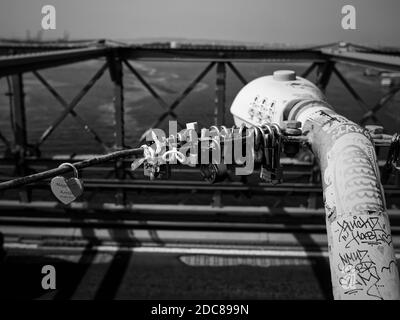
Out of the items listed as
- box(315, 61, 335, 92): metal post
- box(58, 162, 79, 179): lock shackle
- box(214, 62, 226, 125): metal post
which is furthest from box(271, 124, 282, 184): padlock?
box(315, 61, 335, 92): metal post

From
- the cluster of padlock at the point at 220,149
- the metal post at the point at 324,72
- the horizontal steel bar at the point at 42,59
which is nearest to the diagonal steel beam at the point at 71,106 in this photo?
the horizontal steel bar at the point at 42,59

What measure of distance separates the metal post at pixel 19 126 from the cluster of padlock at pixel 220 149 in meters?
7.50

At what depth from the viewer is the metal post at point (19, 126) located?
10195mm

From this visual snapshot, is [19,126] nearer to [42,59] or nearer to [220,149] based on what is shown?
[42,59]

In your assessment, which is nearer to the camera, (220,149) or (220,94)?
(220,149)

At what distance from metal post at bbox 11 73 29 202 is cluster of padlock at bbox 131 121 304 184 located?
7504mm

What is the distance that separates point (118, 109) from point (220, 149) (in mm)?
7901

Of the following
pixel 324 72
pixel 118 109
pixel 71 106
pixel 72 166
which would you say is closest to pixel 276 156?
pixel 72 166

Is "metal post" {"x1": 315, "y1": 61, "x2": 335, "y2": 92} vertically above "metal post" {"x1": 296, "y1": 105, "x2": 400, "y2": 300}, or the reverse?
"metal post" {"x1": 315, "y1": 61, "x2": 335, "y2": 92}

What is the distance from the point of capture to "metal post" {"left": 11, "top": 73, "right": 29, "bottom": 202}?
10195mm

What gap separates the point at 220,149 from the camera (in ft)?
11.8

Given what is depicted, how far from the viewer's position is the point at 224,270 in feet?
33.4

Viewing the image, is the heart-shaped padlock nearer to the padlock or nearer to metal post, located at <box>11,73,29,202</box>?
the padlock

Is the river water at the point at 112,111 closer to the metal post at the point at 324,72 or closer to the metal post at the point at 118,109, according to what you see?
the metal post at the point at 324,72
